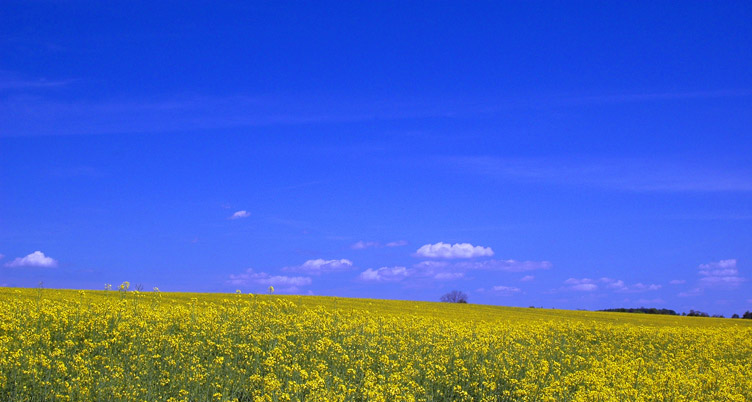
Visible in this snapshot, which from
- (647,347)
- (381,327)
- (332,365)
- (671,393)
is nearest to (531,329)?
(647,347)

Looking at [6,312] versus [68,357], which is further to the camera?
[6,312]

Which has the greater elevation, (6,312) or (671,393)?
(6,312)

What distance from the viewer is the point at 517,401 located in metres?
10.2

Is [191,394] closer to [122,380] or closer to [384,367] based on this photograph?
[122,380]

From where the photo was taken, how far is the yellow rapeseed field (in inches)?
333

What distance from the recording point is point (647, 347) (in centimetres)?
1967

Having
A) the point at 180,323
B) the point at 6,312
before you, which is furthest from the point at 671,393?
the point at 6,312

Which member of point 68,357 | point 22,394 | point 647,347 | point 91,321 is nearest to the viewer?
point 22,394

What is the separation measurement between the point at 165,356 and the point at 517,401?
6253mm

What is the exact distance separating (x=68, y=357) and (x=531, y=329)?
1464 cm

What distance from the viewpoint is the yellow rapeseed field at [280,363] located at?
846cm

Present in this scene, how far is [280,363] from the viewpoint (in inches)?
384

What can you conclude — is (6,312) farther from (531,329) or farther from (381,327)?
(531,329)

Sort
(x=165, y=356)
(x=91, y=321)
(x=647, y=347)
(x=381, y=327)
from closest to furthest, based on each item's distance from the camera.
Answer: (x=165, y=356) → (x=91, y=321) → (x=381, y=327) → (x=647, y=347)
